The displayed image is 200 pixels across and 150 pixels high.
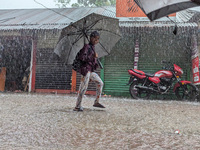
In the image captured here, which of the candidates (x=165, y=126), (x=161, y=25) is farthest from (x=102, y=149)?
(x=161, y=25)

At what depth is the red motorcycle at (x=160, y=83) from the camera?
8188mm

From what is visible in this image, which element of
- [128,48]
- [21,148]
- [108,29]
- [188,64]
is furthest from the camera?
[128,48]

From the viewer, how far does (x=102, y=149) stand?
2.36 meters

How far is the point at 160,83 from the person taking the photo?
27.6 feet

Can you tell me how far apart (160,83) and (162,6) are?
18.7ft

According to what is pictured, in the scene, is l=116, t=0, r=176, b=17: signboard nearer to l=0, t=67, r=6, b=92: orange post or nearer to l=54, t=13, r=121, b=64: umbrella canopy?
l=54, t=13, r=121, b=64: umbrella canopy

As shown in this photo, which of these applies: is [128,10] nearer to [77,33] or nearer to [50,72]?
[50,72]

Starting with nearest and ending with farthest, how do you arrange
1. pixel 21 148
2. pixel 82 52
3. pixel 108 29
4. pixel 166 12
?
pixel 21 148
pixel 166 12
pixel 82 52
pixel 108 29

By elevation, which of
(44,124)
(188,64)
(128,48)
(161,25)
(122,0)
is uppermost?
(122,0)

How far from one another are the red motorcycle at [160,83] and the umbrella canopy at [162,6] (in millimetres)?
5051

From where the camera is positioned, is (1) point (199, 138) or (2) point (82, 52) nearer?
(1) point (199, 138)

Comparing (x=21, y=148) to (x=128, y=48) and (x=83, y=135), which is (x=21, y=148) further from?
(x=128, y=48)

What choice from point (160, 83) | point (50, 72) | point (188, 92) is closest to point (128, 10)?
point (160, 83)

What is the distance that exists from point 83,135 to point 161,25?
6.57 meters
